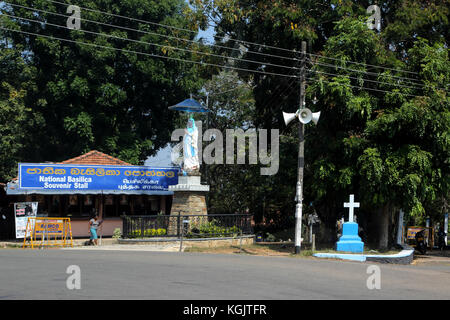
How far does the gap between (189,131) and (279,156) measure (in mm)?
4572

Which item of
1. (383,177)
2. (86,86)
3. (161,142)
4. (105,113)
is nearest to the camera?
(383,177)

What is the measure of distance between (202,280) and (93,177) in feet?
58.5

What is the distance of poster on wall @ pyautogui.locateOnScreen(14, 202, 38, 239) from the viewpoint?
24984mm

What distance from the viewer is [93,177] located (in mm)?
28734

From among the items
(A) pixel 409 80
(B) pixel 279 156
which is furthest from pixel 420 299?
(B) pixel 279 156

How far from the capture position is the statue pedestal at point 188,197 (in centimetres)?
2633

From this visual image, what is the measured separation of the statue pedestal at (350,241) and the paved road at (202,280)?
16.5 feet

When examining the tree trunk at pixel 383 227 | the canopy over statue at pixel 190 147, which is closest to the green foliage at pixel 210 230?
the canopy over statue at pixel 190 147

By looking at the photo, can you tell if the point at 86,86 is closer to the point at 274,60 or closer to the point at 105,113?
the point at 105,113

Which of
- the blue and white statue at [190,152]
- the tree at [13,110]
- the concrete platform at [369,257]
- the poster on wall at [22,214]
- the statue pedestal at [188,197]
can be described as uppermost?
the tree at [13,110]

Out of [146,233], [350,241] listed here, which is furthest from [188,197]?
[350,241]

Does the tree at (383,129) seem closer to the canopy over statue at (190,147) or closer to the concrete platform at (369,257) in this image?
the concrete platform at (369,257)

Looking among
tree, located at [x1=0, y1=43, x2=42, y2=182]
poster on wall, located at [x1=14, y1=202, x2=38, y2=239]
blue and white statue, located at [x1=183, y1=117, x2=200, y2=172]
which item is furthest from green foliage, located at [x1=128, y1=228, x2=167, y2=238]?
tree, located at [x1=0, y1=43, x2=42, y2=182]
